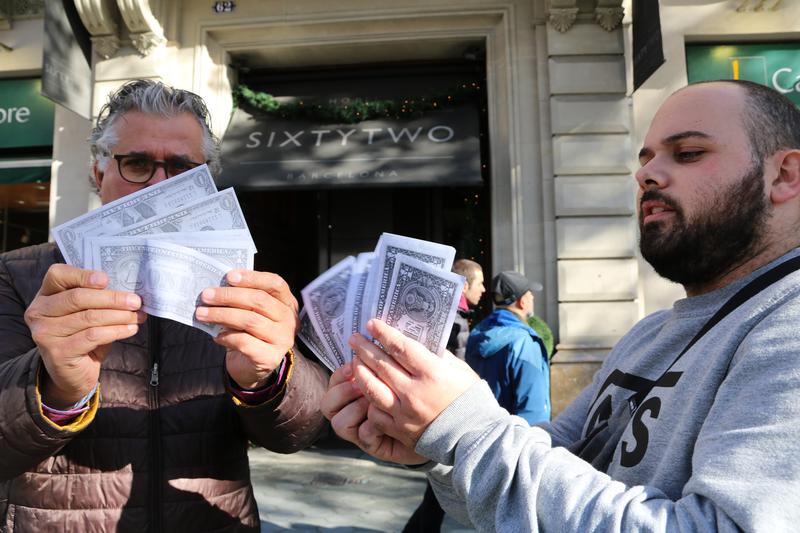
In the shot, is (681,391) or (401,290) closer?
(681,391)

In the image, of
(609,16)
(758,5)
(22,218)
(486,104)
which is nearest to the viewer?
(609,16)

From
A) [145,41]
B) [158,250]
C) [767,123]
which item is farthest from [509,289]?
[145,41]

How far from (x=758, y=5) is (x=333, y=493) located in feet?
23.8

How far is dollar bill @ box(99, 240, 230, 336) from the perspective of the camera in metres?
1.22

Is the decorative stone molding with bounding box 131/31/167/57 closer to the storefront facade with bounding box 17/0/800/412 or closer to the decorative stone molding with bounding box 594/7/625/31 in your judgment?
the storefront facade with bounding box 17/0/800/412

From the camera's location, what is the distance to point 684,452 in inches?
37.7

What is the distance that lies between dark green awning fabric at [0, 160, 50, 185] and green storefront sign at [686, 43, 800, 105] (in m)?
8.41

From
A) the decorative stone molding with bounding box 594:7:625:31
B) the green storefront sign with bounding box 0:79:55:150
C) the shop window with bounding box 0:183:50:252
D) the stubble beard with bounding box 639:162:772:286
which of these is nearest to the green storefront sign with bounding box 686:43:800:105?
the decorative stone molding with bounding box 594:7:625:31

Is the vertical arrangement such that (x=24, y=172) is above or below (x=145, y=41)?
below

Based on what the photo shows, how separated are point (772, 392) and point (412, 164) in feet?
20.0

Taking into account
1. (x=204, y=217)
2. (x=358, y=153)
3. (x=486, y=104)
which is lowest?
(x=204, y=217)

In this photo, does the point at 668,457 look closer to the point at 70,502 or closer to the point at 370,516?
the point at 70,502

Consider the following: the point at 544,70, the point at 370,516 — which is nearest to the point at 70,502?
the point at 370,516

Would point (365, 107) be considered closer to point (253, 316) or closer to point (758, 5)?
point (758, 5)
